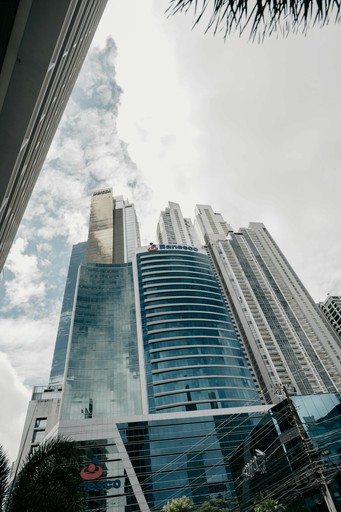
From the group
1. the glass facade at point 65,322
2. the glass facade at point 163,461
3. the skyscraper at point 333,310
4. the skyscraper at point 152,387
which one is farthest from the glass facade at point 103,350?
the skyscraper at point 333,310

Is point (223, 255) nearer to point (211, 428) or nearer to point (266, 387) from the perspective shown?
point (266, 387)

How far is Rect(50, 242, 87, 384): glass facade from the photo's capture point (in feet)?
461

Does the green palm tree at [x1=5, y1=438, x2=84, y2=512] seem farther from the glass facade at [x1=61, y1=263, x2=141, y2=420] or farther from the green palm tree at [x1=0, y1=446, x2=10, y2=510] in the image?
the glass facade at [x1=61, y1=263, x2=141, y2=420]

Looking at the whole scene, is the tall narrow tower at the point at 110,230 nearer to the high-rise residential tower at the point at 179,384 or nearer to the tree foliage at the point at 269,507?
the high-rise residential tower at the point at 179,384

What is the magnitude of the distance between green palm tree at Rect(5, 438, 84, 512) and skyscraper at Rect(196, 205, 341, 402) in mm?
82328

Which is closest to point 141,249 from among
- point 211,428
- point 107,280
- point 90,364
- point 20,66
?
point 107,280

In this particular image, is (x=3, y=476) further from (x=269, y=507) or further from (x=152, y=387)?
(x=152, y=387)

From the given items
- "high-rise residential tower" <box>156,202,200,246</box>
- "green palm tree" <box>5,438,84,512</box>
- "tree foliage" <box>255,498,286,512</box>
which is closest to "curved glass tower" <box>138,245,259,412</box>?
"tree foliage" <box>255,498,286,512</box>

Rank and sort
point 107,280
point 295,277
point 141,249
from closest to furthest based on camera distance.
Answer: point 107,280, point 141,249, point 295,277

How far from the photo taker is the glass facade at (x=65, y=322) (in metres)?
140

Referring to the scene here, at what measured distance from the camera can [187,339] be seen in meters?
77.7

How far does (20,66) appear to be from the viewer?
488 centimetres

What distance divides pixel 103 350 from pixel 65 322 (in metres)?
91.9

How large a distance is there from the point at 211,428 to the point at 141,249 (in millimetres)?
59068
